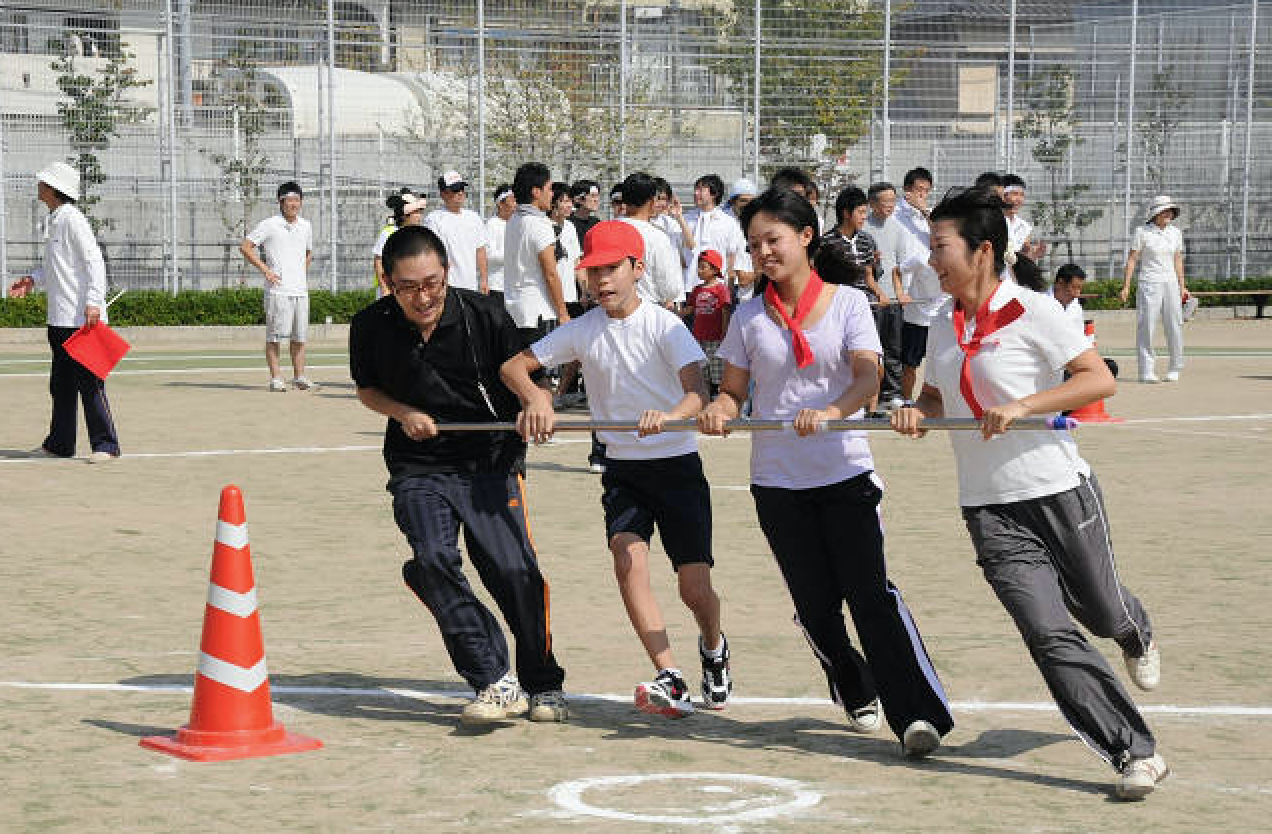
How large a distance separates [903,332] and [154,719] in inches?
432

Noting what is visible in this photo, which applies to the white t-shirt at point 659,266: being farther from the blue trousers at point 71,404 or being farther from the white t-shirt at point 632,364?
the white t-shirt at point 632,364

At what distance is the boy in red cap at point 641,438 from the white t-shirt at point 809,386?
1.12ft

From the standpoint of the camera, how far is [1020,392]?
227 inches

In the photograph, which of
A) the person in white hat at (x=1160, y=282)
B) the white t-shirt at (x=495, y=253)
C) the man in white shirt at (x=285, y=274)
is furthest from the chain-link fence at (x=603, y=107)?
the person in white hat at (x=1160, y=282)

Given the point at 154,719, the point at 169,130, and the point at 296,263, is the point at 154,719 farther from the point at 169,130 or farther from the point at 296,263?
the point at 169,130

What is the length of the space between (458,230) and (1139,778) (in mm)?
11528

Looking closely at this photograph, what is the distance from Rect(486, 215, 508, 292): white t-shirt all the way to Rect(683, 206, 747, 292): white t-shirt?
3244 mm

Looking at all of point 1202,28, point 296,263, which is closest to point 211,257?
point 296,263

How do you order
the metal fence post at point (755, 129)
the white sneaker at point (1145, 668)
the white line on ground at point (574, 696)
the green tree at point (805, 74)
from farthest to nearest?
the green tree at point (805, 74), the metal fence post at point (755, 129), the white line on ground at point (574, 696), the white sneaker at point (1145, 668)

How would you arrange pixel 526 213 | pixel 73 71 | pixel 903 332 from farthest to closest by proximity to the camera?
pixel 73 71
pixel 903 332
pixel 526 213

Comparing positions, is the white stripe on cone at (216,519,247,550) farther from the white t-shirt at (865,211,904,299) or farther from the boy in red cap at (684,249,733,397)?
the white t-shirt at (865,211,904,299)

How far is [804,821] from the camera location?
5.28m

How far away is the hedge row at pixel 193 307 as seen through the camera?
84.6ft

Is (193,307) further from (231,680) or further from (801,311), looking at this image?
(801,311)
